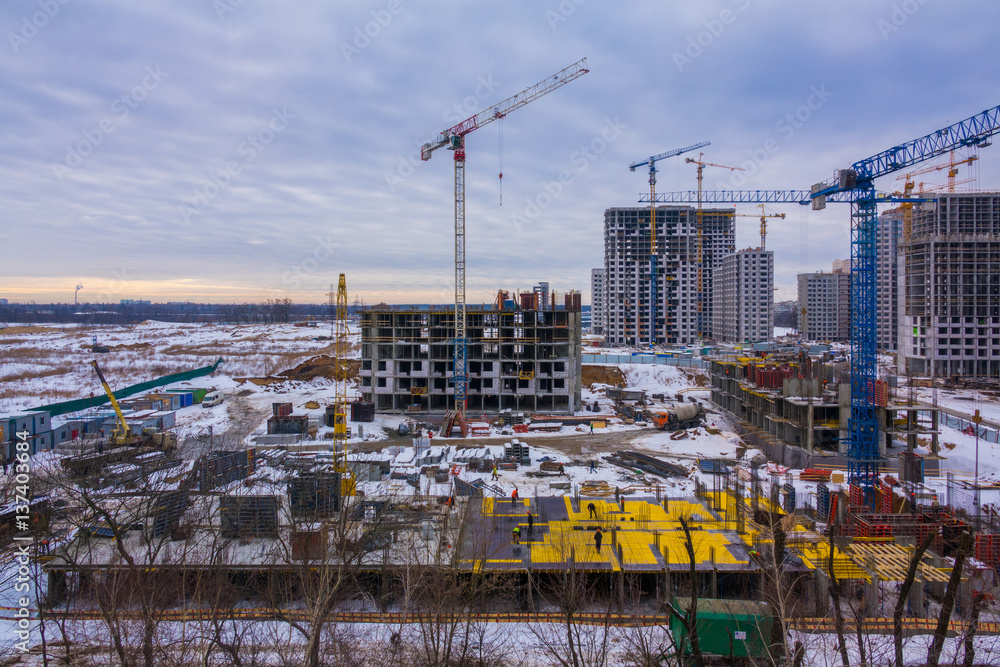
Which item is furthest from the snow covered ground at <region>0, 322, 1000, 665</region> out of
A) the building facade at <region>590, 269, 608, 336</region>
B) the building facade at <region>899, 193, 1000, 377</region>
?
the building facade at <region>590, 269, 608, 336</region>

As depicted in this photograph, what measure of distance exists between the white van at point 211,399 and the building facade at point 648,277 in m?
64.3

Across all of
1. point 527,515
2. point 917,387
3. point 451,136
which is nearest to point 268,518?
point 527,515

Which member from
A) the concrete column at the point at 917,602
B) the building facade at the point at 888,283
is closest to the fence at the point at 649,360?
the building facade at the point at 888,283

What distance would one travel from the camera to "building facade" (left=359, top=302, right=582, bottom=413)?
39.8m

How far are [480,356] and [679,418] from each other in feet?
47.7

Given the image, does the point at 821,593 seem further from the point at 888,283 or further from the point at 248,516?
the point at 888,283

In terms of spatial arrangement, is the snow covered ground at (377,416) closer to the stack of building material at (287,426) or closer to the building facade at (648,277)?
the stack of building material at (287,426)

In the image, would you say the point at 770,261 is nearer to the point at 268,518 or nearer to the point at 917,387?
the point at 917,387

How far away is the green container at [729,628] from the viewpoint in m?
11.9

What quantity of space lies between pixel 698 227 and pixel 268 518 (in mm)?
92850

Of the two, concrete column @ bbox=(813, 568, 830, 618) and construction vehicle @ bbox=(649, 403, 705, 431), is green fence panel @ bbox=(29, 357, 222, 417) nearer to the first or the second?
construction vehicle @ bbox=(649, 403, 705, 431)

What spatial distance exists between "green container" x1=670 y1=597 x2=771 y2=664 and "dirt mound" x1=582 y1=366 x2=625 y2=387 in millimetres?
40229

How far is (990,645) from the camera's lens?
12562 millimetres

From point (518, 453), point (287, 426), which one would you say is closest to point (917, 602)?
point (518, 453)
